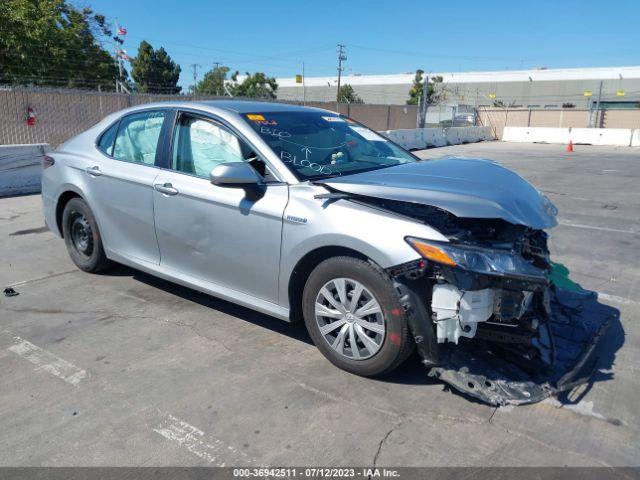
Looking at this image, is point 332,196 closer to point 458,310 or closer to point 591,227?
point 458,310

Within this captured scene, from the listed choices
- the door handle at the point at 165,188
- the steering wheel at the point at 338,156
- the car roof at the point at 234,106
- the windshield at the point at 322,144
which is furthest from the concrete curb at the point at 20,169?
the steering wheel at the point at 338,156

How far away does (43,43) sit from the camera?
24.1 m

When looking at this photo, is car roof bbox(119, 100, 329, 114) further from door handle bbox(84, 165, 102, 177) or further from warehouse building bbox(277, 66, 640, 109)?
warehouse building bbox(277, 66, 640, 109)

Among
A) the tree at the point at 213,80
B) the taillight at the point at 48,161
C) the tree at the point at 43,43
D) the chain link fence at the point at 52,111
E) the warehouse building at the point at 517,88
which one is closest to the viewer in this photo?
the taillight at the point at 48,161

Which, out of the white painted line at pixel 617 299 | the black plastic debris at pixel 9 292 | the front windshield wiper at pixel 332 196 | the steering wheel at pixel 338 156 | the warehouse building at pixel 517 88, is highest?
the warehouse building at pixel 517 88

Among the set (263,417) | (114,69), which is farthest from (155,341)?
(114,69)

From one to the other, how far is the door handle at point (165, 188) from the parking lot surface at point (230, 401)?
1.02 metres

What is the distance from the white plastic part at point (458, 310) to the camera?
9.80 ft

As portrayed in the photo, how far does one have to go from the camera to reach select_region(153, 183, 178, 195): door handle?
4.11 m

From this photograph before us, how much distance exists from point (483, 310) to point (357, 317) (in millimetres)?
755

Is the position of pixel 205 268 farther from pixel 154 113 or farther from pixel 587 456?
pixel 587 456

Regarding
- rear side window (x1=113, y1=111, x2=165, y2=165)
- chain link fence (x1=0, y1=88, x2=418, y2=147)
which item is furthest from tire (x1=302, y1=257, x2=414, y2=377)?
chain link fence (x1=0, y1=88, x2=418, y2=147)

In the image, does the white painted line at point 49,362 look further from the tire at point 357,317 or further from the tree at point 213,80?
the tree at point 213,80

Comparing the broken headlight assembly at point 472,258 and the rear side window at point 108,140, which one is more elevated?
the rear side window at point 108,140
